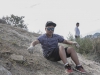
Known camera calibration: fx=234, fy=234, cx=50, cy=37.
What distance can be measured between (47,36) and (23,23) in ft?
54.3

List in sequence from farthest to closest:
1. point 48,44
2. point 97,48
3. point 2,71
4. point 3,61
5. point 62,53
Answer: point 97,48, point 48,44, point 62,53, point 3,61, point 2,71

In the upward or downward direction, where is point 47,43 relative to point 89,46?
upward

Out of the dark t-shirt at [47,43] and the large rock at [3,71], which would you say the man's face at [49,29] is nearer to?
the dark t-shirt at [47,43]

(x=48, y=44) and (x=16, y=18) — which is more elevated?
(x=16, y=18)

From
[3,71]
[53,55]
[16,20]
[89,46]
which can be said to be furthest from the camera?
[16,20]

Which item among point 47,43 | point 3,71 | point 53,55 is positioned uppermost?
point 47,43

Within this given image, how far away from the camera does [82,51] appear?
28.9 feet

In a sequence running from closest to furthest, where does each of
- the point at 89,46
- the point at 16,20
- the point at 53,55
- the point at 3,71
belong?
the point at 3,71 → the point at 53,55 → the point at 89,46 → the point at 16,20

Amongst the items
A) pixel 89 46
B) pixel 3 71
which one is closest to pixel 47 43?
pixel 3 71

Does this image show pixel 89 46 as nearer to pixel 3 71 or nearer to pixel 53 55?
pixel 53 55

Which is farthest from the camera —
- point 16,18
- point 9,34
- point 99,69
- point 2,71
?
point 16,18

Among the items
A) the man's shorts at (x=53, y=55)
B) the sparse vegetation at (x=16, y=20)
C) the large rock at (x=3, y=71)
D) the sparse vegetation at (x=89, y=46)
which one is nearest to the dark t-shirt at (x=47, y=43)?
the man's shorts at (x=53, y=55)

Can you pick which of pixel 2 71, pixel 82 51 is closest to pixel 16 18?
pixel 82 51

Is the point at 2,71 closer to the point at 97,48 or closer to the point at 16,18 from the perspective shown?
the point at 97,48
